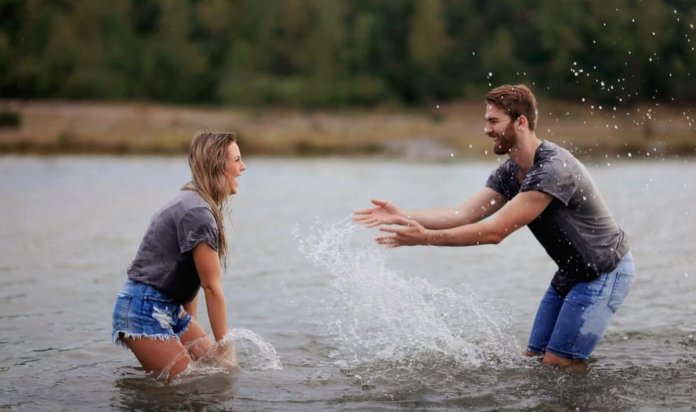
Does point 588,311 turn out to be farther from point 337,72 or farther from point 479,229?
point 337,72

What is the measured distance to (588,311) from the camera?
7586mm

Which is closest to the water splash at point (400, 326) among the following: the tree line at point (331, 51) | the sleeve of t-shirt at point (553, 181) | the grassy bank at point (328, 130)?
the sleeve of t-shirt at point (553, 181)

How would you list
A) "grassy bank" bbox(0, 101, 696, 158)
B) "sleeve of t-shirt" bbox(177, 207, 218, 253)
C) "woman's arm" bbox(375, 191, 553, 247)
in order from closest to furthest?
"sleeve of t-shirt" bbox(177, 207, 218, 253) → "woman's arm" bbox(375, 191, 553, 247) → "grassy bank" bbox(0, 101, 696, 158)

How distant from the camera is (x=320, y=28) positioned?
102 meters

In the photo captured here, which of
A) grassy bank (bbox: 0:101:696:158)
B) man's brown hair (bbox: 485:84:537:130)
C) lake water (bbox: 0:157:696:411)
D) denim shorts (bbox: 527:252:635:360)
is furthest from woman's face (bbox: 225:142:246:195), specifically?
grassy bank (bbox: 0:101:696:158)

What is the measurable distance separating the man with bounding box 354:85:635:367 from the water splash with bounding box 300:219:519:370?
1.05 meters

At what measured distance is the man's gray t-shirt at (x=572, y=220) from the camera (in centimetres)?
727

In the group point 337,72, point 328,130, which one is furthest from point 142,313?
point 337,72

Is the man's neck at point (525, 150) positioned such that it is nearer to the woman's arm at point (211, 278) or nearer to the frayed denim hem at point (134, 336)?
the woman's arm at point (211, 278)

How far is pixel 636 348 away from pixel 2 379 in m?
5.49

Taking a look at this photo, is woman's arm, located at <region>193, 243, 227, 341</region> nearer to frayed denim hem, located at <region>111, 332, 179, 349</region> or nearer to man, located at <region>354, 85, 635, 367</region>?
frayed denim hem, located at <region>111, 332, 179, 349</region>

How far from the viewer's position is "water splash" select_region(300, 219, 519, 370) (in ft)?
29.1

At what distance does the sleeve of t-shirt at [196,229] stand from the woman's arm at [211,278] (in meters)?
0.05

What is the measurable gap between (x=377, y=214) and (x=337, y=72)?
291ft
